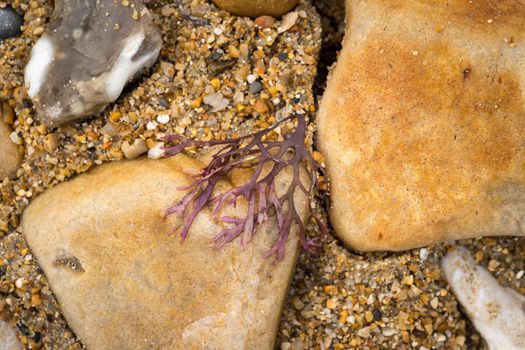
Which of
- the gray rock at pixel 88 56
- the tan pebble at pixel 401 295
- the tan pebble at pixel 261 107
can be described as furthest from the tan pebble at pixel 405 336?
the gray rock at pixel 88 56

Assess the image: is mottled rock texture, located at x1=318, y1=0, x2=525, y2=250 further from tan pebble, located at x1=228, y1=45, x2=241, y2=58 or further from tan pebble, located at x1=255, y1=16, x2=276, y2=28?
tan pebble, located at x1=228, y1=45, x2=241, y2=58

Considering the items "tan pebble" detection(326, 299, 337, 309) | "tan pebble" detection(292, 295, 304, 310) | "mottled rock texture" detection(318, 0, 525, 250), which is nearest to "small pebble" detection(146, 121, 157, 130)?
"mottled rock texture" detection(318, 0, 525, 250)

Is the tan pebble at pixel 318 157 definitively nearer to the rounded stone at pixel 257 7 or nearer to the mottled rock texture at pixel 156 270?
the mottled rock texture at pixel 156 270

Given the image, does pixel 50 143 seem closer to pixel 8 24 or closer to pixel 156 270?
pixel 8 24

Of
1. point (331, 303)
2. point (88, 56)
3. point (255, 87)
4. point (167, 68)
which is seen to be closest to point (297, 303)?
point (331, 303)

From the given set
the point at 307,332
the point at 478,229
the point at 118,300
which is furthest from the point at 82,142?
the point at 478,229

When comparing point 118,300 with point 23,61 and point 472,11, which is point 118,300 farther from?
point 472,11
